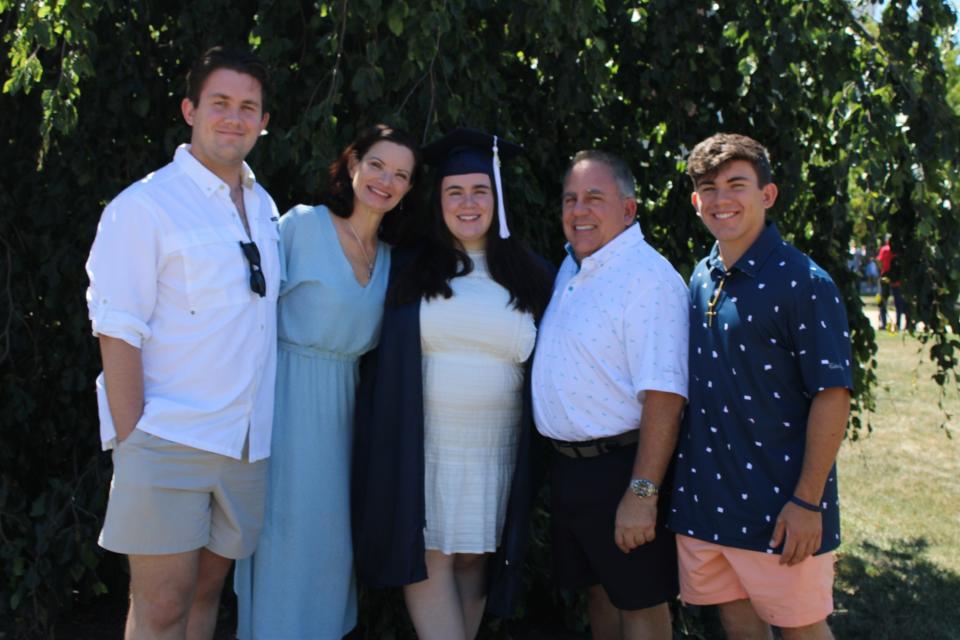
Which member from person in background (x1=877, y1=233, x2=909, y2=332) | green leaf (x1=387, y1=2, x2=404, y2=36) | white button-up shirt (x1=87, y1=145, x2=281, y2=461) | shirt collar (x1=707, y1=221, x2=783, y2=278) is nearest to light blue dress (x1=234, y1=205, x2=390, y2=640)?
white button-up shirt (x1=87, y1=145, x2=281, y2=461)

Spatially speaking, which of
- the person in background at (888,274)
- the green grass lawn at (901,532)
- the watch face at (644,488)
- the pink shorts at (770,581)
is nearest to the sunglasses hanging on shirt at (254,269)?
the watch face at (644,488)

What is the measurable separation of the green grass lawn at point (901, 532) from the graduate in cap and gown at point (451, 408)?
2.06 m

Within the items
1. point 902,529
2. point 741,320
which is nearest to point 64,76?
point 741,320

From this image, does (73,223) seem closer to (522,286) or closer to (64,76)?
(64,76)

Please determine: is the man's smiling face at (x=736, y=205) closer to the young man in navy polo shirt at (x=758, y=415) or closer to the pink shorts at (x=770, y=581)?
the young man in navy polo shirt at (x=758, y=415)

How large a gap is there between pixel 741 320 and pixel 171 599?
164 cm

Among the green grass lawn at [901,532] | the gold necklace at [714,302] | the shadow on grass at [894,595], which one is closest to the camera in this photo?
the gold necklace at [714,302]

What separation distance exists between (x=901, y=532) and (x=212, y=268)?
481cm

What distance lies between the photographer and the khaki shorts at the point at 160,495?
2.61 m

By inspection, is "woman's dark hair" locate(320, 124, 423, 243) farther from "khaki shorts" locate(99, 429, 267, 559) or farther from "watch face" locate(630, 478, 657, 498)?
"watch face" locate(630, 478, 657, 498)

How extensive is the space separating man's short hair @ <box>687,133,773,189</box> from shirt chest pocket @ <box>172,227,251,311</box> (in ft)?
4.07

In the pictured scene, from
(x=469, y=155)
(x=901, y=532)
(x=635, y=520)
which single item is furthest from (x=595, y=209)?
(x=901, y=532)

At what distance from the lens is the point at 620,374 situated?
2943 millimetres

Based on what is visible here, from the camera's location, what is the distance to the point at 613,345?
9.62 ft
